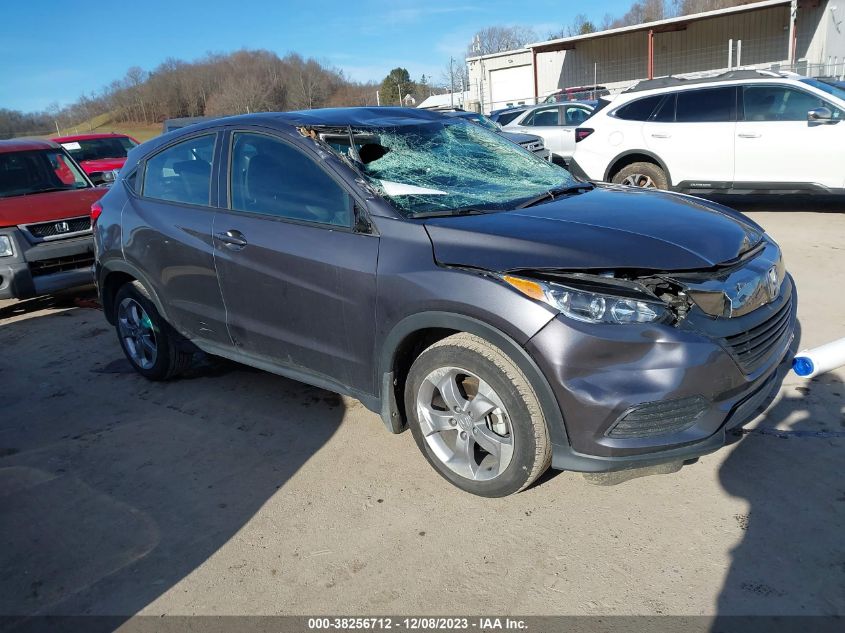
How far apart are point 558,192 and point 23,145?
6939 mm

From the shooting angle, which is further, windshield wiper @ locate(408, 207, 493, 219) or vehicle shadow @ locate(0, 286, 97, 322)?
vehicle shadow @ locate(0, 286, 97, 322)

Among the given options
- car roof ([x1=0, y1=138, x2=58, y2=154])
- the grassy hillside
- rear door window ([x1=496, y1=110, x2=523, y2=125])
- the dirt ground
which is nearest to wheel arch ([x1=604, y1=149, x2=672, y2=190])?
the dirt ground

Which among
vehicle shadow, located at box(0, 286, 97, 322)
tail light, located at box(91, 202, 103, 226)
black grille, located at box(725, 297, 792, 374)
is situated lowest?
vehicle shadow, located at box(0, 286, 97, 322)

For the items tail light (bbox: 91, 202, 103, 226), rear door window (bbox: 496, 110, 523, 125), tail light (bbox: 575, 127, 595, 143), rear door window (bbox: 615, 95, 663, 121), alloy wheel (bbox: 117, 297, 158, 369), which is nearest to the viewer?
alloy wheel (bbox: 117, 297, 158, 369)

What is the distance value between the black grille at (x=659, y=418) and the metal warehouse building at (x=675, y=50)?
98.9 ft

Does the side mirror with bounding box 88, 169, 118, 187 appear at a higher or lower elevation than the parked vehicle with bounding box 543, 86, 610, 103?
lower

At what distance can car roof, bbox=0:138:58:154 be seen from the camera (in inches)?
302

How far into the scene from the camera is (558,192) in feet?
12.2

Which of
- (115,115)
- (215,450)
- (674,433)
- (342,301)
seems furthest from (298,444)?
(115,115)

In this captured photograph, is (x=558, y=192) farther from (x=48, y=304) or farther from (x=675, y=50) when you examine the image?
(x=675, y=50)

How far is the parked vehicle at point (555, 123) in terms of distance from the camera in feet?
42.3

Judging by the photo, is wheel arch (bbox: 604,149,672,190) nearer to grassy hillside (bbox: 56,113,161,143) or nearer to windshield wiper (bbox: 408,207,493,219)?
windshield wiper (bbox: 408,207,493,219)

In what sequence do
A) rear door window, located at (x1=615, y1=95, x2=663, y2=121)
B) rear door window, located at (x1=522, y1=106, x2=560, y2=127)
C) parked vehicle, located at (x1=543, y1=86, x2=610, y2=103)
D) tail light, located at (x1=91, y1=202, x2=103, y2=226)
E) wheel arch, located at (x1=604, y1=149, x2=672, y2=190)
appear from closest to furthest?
tail light, located at (x1=91, y1=202, x2=103, y2=226) → wheel arch, located at (x1=604, y1=149, x2=672, y2=190) → rear door window, located at (x1=615, y1=95, x2=663, y2=121) → rear door window, located at (x1=522, y1=106, x2=560, y2=127) → parked vehicle, located at (x1=543, y1=86, x2=610, y2=103)

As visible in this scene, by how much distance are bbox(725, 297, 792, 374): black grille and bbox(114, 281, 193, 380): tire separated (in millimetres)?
3379
